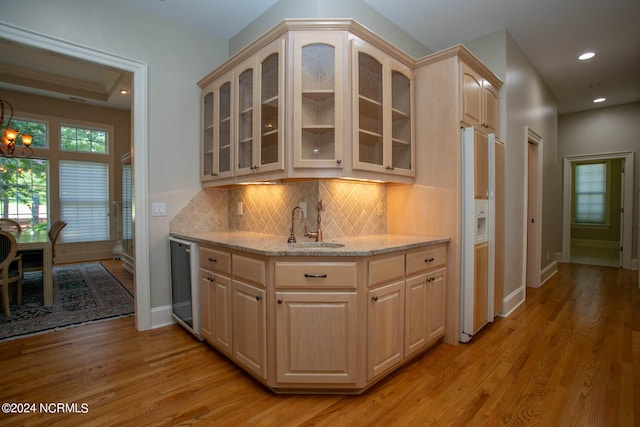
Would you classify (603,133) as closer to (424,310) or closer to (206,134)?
(424,310)

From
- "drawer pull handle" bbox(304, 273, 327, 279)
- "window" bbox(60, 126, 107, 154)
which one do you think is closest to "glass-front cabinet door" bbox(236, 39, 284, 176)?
"drawer pull handle" bbox(304, 273, 327, 279)

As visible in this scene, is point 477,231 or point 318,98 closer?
point 318,98

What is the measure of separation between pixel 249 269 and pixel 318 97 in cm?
128

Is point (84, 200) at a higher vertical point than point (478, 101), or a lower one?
lower

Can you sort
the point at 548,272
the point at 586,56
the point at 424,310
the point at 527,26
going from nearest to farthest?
the point at 424,310
the point at 527,26
the point at 586,56
the point at 548,272

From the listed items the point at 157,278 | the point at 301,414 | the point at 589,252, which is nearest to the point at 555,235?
the point at 589,252

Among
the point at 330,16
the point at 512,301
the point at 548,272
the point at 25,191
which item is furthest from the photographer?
the point at 25,191

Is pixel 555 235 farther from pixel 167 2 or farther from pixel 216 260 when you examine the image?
pixel 167 2

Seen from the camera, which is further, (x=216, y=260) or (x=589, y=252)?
(x=589, y=252)

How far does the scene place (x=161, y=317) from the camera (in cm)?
294

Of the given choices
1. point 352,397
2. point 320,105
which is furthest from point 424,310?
point 320,105

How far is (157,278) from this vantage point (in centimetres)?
294

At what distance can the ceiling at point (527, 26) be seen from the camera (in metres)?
2.83

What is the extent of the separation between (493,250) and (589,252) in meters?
6.56
